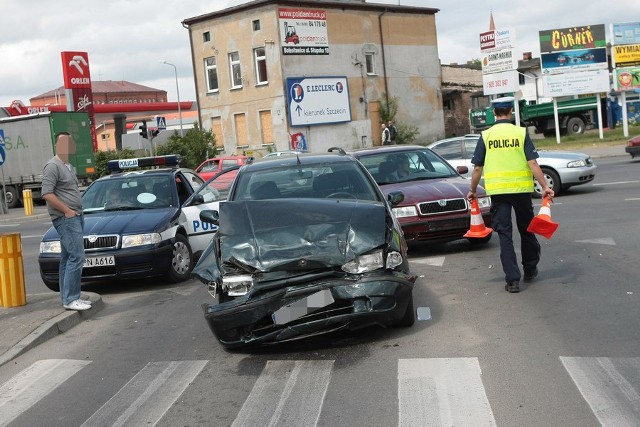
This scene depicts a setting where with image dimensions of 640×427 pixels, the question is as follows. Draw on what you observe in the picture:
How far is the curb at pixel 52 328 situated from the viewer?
7.56m

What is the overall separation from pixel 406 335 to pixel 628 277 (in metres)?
3.20

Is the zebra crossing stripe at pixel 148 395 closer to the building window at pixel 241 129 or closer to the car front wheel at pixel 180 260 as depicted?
the car front wheel at pixel 180 260

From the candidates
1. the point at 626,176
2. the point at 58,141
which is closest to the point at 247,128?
the point at 626,176

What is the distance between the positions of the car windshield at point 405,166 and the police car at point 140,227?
2410 mm

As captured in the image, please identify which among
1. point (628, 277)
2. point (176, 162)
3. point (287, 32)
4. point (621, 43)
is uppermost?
point (287, 32)

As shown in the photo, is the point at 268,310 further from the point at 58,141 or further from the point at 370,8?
the point at 370,8

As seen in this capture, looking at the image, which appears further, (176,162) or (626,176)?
(626,176)

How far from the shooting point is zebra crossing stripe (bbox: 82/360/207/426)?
17.8 ft

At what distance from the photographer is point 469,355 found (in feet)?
20.9

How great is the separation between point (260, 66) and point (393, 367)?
4312 cm

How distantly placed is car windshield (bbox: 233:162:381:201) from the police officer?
133 cm

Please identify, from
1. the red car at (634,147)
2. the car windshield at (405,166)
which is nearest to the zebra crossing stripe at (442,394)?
the car windshield at (405,166)

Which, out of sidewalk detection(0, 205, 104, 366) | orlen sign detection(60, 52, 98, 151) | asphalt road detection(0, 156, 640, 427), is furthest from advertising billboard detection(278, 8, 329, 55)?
asphalt road detection(0, 156, 640, 427)

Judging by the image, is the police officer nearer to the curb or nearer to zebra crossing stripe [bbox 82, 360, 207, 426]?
zebra crossing stripe [bbox 82, 360, 207, 426]
